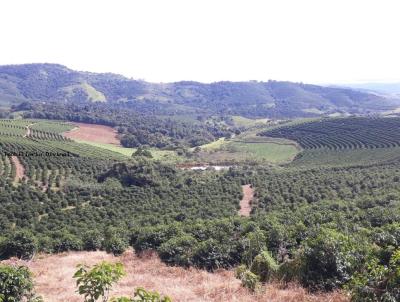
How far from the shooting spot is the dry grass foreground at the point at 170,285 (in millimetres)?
21812

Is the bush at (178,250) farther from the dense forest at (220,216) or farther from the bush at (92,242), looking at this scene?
the bush at (92,242)

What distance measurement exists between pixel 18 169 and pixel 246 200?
57291mm

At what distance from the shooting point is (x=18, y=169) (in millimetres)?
105188

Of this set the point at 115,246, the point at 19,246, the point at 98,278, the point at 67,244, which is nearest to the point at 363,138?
the point at 115,246

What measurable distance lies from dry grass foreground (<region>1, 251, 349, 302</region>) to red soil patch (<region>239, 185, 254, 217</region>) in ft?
163

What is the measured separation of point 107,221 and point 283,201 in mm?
36321

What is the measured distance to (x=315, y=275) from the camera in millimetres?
23219

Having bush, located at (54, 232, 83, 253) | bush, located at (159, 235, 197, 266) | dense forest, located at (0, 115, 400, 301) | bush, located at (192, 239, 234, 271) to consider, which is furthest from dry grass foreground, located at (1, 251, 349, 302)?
bush, located at (54, 232, 83, 253)

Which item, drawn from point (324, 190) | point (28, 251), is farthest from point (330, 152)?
point (28, 251)

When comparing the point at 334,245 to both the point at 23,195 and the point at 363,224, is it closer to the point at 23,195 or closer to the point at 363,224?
Answer: the point at 363,224

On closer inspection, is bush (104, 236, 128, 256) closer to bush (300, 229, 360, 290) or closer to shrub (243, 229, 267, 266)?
shrub (243, 229, 267, 266)

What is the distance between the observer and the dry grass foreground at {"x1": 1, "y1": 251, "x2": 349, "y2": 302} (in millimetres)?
21812

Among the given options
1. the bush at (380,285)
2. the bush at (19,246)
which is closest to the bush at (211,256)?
the bush at (380,285)

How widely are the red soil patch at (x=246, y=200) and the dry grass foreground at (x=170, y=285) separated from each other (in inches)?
1961
